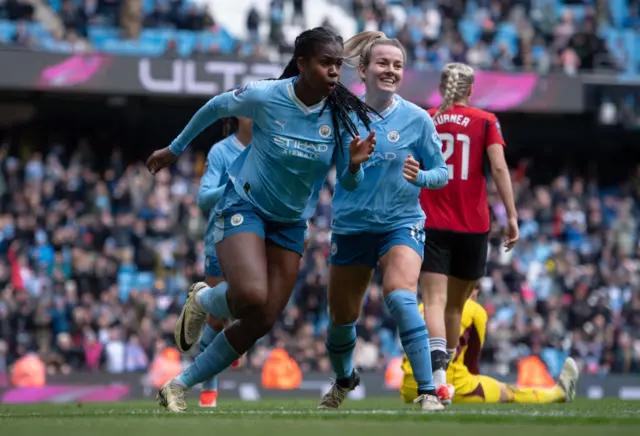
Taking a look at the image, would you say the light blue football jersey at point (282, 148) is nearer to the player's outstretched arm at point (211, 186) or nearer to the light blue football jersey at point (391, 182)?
the light blue football jersey at point (391, 182)

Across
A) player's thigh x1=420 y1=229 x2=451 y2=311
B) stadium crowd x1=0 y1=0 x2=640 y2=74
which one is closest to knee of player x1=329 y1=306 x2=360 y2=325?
player's thigh x1=420 y1=229 x2=451 y2=311

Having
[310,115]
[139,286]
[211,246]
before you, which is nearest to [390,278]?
[310,115]

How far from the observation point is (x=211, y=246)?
992 cm

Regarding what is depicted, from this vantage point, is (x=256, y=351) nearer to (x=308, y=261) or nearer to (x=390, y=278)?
(x=308, y=261)

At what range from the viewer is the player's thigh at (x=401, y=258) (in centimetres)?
812

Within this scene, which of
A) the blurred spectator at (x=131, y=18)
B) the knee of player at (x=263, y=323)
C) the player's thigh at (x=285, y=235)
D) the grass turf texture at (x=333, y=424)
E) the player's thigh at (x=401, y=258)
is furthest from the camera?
the blurred spectator at (x=131, y=18)

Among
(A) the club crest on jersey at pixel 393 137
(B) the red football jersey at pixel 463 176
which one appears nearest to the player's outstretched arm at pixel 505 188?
(B) the red football jersey at pixel 463 176

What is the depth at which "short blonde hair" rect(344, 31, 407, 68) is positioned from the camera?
8633 mm

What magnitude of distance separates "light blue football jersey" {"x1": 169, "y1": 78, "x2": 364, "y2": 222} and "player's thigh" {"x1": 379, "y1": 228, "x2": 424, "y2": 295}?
0.71 metres

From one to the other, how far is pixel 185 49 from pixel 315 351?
7.39m

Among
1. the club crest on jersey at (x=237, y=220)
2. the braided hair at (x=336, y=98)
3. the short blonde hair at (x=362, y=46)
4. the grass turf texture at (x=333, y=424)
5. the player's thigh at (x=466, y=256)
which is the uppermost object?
the short blonde hair at (x=362, y=46)

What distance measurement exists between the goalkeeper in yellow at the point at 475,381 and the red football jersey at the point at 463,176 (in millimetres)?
1013

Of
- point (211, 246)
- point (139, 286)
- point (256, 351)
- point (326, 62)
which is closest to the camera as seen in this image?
point (326, 62)

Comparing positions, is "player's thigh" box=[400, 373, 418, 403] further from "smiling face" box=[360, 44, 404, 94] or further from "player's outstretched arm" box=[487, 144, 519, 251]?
"smiling face" box=[360, 44, 404, 94]
